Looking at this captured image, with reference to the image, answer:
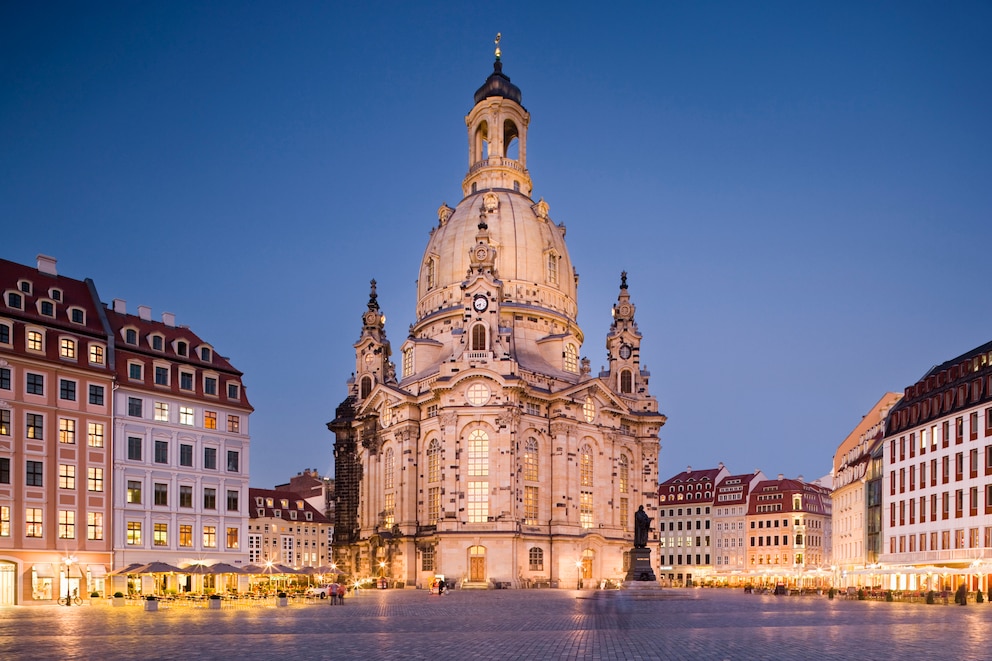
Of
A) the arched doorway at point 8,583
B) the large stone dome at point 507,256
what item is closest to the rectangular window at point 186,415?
the arched doorway at point 8,583

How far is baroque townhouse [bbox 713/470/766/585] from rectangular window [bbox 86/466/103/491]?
369ft

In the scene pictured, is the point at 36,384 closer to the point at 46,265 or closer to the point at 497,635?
the point at 46,265

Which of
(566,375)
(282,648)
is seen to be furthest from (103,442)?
(566,375)

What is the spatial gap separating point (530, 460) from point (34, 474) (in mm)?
53496

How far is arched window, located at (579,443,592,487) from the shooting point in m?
106

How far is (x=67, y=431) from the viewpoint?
200 ft

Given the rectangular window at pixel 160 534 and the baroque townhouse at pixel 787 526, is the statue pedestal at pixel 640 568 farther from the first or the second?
the baroque townhouse at pixel 787 526

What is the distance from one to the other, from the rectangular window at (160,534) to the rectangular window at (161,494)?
1.37 m

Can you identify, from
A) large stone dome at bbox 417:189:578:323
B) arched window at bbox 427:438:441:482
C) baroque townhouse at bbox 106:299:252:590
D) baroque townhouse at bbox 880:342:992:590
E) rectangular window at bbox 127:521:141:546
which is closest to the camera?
rectangular window at bbox 127:521:141:546

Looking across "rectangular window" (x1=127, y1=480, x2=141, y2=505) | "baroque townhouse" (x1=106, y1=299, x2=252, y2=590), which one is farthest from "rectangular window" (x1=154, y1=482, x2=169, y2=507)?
"rectangular window" (x1=127, y1=480, x2=141, y2=505)

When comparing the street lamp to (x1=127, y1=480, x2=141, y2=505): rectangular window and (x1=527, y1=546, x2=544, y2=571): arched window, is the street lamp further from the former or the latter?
(x1=527, y1=546, x2=544, y2=571): arched window

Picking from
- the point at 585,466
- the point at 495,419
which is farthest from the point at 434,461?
the point at 585,466

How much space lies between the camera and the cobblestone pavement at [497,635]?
79.9 feet

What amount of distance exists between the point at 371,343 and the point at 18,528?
69298mm
